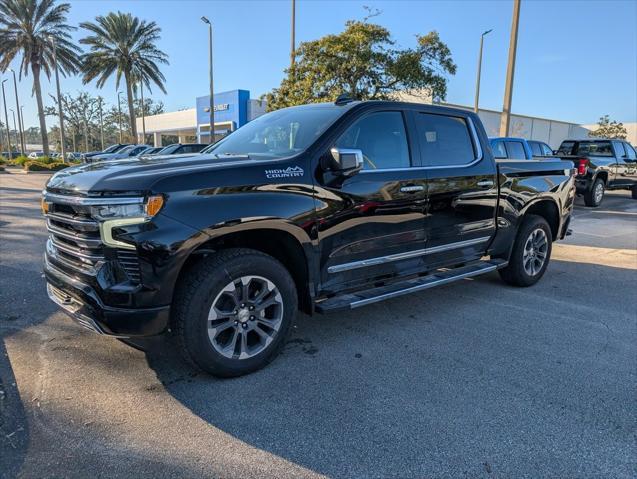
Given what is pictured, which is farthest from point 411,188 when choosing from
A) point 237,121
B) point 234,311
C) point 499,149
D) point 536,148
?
point 237,121

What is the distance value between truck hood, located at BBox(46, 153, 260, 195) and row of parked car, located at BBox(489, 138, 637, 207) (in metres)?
11.6

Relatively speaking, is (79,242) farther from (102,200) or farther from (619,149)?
(619,149)

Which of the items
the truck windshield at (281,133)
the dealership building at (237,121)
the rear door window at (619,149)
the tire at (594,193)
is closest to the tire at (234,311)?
the truck windshield at (281,133)

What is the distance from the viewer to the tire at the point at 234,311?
2.99m

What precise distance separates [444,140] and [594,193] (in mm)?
12318

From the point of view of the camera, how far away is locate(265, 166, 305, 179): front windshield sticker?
326cm

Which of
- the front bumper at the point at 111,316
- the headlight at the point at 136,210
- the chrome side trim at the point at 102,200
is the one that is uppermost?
the chrome side trim at the point at 102,200

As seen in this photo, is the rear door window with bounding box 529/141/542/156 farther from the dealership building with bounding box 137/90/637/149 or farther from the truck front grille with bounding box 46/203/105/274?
the truck front grille with bounding box 46/203/105/274

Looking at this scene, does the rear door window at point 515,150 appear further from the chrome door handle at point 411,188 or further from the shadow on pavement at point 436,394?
the chrome door handle at point 411,188

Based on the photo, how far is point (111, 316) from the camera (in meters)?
2.81

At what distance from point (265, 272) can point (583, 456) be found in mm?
2179

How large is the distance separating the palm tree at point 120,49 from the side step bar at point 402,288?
35.8 meters

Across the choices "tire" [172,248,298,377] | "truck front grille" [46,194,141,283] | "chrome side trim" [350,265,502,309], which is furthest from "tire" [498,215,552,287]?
"truck front grille" [46,194,141,283]

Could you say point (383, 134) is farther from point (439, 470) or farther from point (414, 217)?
point (439, 470)
